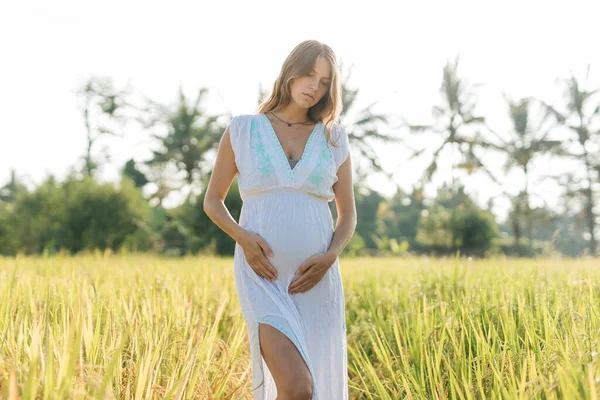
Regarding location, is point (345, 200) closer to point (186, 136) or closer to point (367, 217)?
point (186, 136)

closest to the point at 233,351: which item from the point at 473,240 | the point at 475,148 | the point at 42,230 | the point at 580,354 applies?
the point at 580,354

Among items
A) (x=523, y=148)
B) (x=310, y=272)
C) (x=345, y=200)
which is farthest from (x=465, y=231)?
(x=310, y=272)

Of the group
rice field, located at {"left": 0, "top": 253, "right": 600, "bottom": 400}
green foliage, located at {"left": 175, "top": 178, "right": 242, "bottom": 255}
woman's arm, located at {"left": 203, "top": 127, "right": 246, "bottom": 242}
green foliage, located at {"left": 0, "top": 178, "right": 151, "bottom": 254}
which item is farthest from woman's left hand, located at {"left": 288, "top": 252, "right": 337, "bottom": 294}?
green foliage, located at {"left": 0, "top": 178, "right": 151, "bottom": 254}

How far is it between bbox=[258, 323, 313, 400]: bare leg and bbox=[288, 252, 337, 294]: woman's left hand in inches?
8.3

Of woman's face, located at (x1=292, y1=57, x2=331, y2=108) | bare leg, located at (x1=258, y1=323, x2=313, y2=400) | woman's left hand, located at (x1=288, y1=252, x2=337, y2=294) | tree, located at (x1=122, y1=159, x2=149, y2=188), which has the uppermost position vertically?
tree, located at (x1=122, y1=159, x2=149, y2=188)

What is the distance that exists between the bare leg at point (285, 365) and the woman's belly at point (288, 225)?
26cm

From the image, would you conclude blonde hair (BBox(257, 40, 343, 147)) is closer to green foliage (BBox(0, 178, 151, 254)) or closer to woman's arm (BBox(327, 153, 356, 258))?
woman's arm (BBox(327, 153, 356, 258))

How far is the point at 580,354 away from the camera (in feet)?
5.20

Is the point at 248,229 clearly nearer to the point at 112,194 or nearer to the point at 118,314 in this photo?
the point at 118,314

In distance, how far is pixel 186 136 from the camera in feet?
82.7

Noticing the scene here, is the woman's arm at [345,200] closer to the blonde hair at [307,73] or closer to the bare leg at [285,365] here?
the blonde hair at [307,73]

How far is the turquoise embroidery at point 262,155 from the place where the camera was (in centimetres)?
215

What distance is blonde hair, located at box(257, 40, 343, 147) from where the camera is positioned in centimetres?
222

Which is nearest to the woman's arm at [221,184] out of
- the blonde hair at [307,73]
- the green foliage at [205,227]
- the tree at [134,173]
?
the blonde hair at [307,73]
